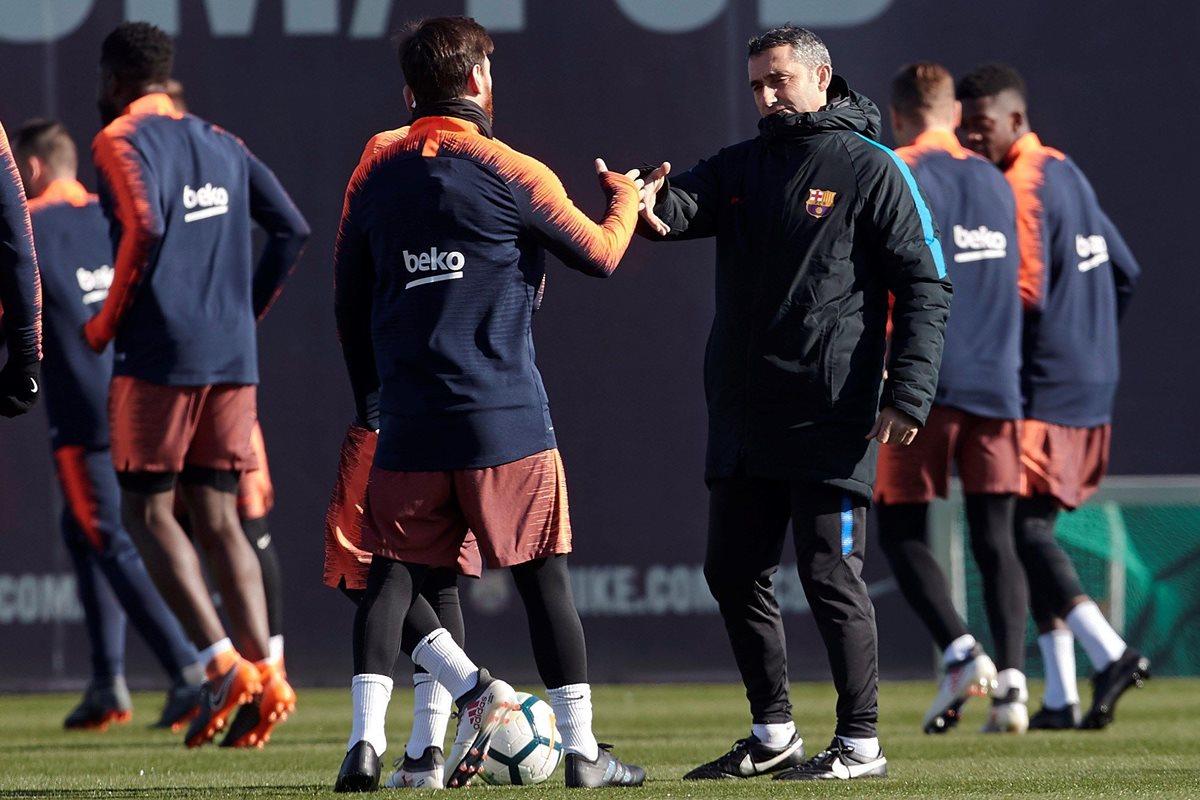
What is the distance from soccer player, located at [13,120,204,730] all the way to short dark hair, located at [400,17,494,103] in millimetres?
3037

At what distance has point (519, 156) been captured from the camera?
4.46m

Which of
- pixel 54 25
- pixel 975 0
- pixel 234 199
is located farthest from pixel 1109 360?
pixel 54 25

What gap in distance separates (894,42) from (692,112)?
0.92 metres

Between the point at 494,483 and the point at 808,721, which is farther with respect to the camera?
the point at 808,721

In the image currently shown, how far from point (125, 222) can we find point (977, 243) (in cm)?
279

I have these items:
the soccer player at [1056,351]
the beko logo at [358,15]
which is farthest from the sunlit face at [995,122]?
the beko logo at [358,15]

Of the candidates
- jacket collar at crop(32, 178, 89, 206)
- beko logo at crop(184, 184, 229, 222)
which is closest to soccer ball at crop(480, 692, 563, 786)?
beko logo at crop(184, 184, 229, 222)

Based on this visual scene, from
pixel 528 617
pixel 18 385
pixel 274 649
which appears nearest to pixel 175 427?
pixel 274 649

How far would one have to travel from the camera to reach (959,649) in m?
6.57

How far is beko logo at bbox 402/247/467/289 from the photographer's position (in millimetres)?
4383

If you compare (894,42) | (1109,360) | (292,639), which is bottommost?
(292,639)

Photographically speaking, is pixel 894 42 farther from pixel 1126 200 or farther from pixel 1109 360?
pixel 1109 360

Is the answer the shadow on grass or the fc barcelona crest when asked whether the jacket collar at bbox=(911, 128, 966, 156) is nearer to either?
the fc barcelona crest

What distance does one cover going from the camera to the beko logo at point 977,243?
6.87 m
